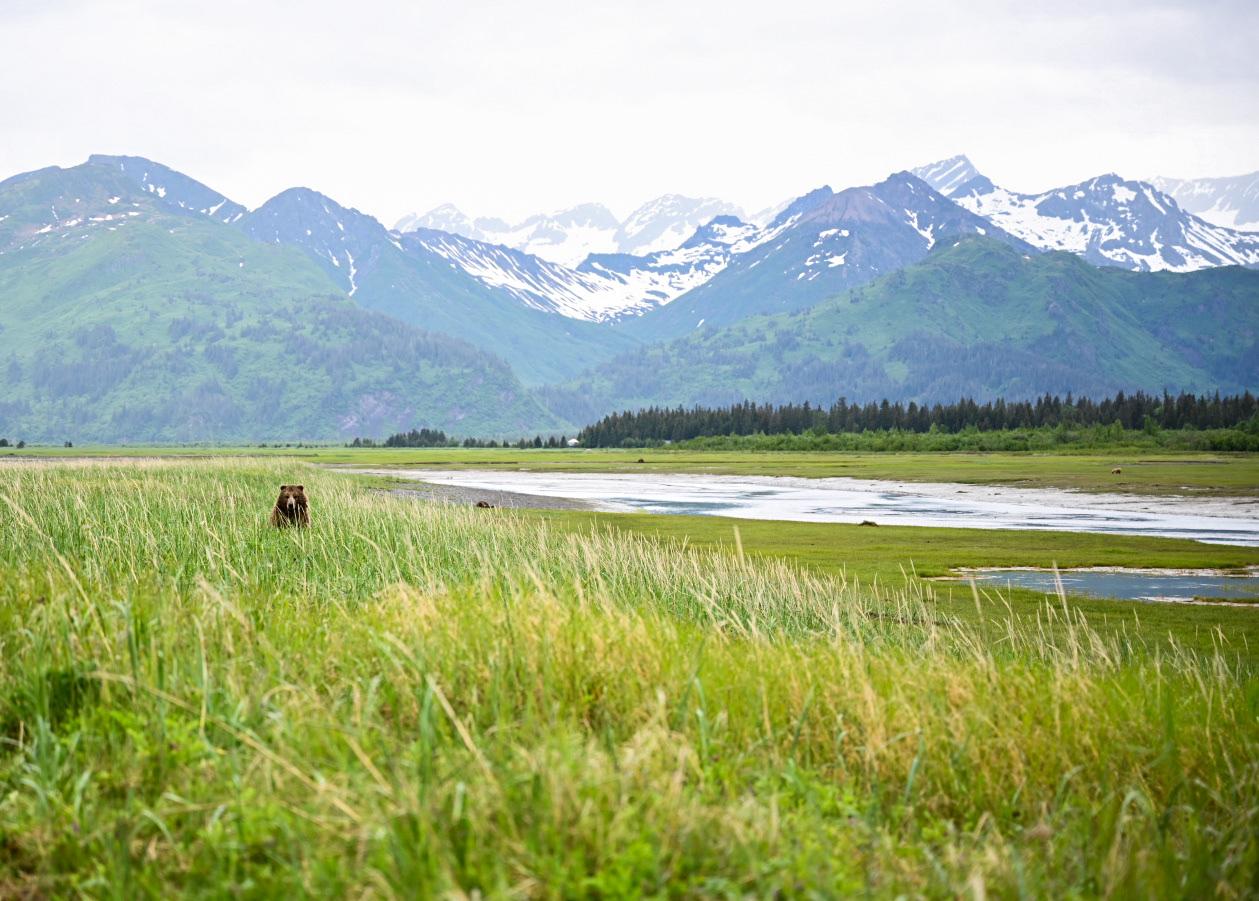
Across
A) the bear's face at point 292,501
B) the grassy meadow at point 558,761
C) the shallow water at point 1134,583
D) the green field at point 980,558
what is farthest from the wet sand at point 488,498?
the grassy meadow at point 558,761

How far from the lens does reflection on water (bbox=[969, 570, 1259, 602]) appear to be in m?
A: 22.1

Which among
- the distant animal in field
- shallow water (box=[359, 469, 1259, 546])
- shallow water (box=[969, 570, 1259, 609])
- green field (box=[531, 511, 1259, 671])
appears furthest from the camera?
shallow water (box=[359, 469, 1259, 546])

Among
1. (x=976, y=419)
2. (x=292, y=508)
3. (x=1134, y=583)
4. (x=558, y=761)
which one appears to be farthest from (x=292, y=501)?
(x=976, y=419)

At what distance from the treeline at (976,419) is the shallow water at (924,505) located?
3037 inches

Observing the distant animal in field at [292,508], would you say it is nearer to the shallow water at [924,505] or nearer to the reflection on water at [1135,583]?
the reflection on water at [1135,583]

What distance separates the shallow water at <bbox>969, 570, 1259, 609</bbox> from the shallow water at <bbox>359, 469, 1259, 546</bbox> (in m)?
9.36

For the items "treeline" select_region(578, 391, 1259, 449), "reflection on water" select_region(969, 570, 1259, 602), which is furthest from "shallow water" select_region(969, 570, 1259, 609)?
"treeline" select_region(578, 391, 1259, 449)

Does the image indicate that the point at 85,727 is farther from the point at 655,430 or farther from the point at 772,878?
the point at 655,430

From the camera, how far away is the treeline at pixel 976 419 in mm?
149750

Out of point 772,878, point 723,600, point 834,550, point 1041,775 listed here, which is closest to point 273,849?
point 772,878

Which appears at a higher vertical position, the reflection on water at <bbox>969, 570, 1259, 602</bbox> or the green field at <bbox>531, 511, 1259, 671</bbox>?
the green field at <bbox>531, 511, 1259, 671</bbox>

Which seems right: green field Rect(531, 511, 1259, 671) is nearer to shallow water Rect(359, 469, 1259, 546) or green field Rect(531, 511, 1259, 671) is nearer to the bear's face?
shallow water Rect(359, 469, 1259, 546)

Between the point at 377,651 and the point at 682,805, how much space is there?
3.47m

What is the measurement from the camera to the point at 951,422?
169750 mm
